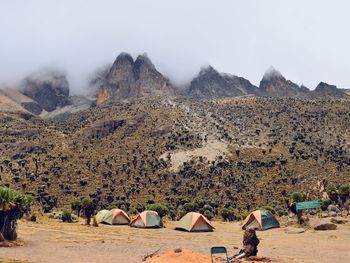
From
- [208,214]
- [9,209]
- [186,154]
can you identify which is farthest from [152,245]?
[186,154]

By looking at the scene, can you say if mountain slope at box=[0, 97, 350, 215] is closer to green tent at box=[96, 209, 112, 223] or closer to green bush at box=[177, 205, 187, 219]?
green bush at box=[177, 205, 187, 219]

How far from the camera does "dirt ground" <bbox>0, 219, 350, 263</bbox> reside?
2778 cm

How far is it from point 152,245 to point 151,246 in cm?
82

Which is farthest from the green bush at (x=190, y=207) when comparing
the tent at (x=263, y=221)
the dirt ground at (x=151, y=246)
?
the dirt ground at (x=151, y=246)

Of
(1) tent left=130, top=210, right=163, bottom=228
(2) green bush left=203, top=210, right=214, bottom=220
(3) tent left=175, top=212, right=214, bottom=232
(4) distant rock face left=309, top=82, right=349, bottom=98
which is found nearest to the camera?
(3) tent left=175, top=212, right=214, bottom=232

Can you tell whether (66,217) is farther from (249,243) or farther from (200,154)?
(200,154)

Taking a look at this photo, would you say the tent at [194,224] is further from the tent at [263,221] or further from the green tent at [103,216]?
the green tent at [103,216]

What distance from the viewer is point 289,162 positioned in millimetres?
92938

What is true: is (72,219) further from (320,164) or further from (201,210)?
(320,164)


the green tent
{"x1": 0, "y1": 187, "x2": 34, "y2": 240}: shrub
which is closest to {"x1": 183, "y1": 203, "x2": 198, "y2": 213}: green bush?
the green tent

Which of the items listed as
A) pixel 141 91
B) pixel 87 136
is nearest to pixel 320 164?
pixel 87 136

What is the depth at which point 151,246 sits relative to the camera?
115 ft

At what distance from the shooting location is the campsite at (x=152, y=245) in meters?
27.8

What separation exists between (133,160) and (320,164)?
134 ft
